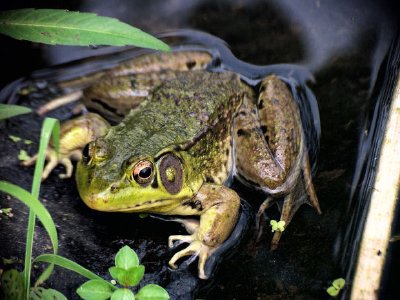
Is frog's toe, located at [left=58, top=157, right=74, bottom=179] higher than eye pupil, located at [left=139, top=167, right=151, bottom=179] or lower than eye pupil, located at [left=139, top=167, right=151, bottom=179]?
lower

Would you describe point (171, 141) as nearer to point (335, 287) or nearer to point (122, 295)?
point (122, 295)

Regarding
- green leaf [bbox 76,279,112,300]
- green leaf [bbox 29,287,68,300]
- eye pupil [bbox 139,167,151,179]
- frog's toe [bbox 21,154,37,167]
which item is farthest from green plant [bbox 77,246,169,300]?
frog's toe [bbox 21,154,37,167]

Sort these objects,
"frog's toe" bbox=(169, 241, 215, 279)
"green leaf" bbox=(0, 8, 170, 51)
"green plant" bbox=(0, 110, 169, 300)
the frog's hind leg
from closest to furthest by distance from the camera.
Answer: "green plant" bbox=(0, 110, 169, 300) → "green leaf" bbox=(0, 8, 170, 51) → "frog's toe" bbox=(169, 241, 215, 279) → the frog's hind leg

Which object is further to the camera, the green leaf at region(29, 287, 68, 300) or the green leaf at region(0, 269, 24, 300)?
the green leaf at region(29, 287, 68, 300)

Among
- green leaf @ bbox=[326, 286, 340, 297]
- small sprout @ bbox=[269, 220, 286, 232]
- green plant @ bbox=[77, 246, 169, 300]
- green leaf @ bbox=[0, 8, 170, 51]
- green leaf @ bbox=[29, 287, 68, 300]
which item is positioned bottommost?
green leaf @ bbox=[29, 287, 68, 300]

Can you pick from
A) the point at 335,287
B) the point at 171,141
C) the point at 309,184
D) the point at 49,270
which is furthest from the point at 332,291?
the point at 49,270

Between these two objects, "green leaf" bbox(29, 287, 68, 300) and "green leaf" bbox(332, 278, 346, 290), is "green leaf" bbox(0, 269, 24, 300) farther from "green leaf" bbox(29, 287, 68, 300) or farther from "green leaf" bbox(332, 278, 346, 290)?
"green leaf" bbox(332, 278, 346, 290)

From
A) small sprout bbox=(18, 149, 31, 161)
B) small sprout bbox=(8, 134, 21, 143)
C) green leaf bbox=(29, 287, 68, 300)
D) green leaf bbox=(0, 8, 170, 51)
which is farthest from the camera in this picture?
small sprout bbox=(8, 134, 21, 143)

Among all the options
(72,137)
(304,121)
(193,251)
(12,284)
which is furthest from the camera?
(304,121)
